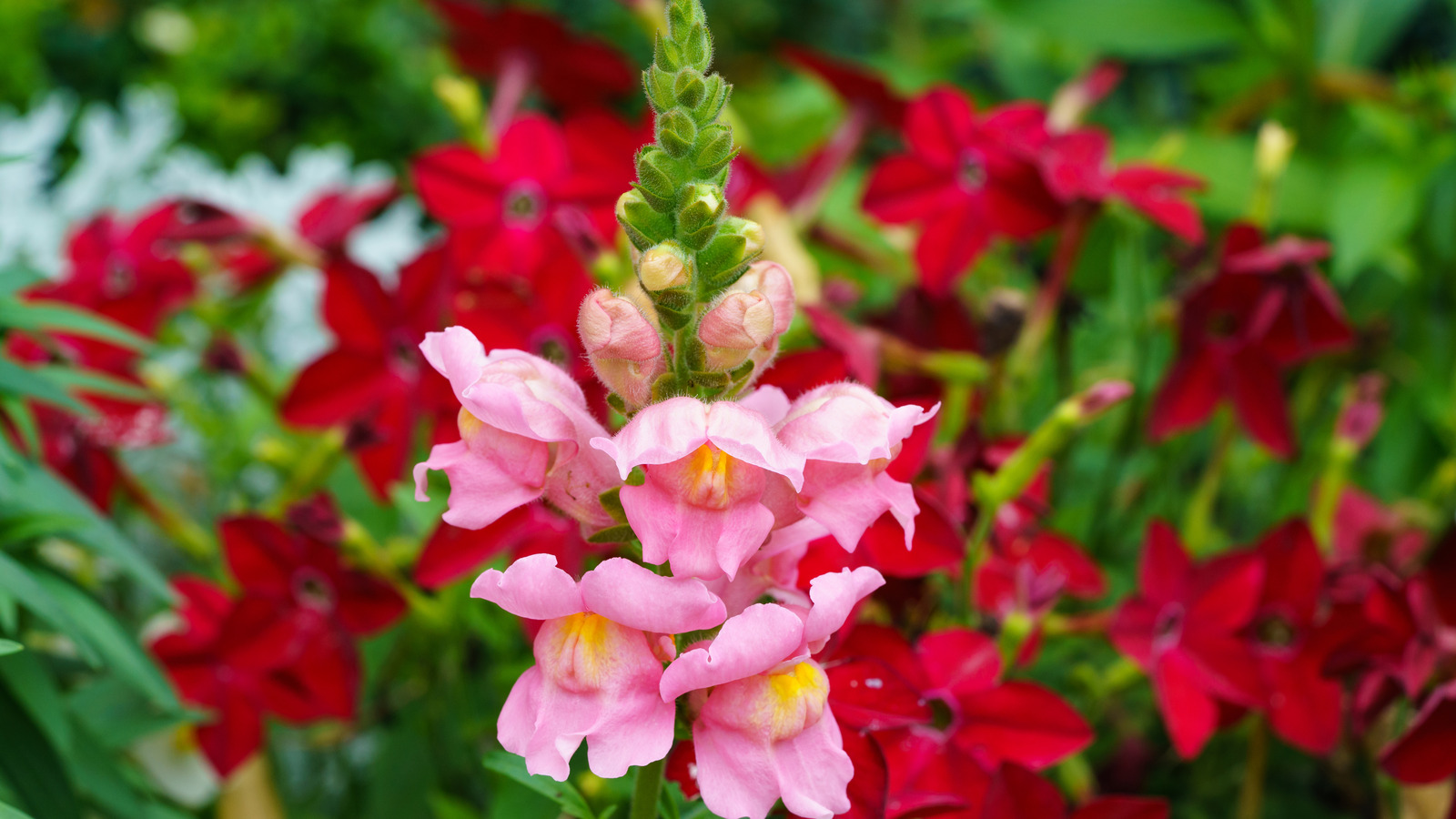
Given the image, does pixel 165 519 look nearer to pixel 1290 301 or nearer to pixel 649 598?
pixel 649 598

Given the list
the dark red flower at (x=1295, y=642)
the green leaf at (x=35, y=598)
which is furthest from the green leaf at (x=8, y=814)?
the dark red flower at (x=1295, y=642)

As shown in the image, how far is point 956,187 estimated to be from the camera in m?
0.61

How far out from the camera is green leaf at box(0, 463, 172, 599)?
1.46 feet

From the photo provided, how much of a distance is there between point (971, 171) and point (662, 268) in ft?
1.26

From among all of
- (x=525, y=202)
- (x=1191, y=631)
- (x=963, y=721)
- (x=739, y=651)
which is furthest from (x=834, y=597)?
(x=525, y=202)

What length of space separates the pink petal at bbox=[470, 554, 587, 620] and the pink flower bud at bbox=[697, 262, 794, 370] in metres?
0.07

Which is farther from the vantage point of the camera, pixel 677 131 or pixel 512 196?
pixel 512 196

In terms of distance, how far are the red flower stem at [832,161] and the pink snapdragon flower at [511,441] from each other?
437mm

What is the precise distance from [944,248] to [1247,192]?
1.13 feet

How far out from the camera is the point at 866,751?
A: 1.06ft

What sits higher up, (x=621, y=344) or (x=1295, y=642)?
(x=621, y=344)

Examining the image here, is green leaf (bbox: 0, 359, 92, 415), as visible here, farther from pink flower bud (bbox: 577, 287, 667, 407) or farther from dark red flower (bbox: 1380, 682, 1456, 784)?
dark red flower (bbox: 1380, 682, 1456, 784)

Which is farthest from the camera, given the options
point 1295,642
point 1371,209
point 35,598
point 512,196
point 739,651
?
point 1371,209

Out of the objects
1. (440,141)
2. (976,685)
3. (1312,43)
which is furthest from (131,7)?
(976,685)
